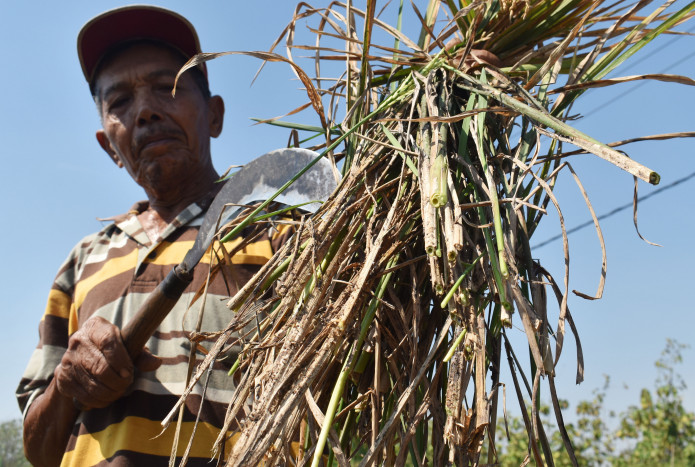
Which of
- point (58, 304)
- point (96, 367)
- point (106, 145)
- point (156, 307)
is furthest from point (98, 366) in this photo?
point (106, 145)

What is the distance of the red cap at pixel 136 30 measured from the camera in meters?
1.93

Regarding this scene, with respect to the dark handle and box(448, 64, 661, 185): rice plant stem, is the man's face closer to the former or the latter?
the dark handle

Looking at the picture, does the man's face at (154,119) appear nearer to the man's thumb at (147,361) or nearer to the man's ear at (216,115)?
the man's ear at (216,115)

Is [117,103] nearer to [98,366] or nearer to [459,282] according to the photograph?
[98,366]

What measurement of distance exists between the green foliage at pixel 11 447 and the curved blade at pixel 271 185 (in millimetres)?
12107

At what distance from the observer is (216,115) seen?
7.07 ft

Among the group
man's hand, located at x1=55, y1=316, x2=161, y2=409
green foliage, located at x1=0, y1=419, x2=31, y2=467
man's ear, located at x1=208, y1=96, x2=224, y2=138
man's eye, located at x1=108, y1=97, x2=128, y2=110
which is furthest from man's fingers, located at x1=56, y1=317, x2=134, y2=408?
green foliage, located at x1=0, y1=419, x2=31, y2=467

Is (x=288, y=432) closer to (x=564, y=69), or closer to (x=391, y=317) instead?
(x=391, y=317)

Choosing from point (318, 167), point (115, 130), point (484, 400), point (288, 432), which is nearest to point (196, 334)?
point (288, 432)

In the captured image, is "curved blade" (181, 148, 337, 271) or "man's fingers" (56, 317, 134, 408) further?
"man's fingers" (56, 317, 134, 408)

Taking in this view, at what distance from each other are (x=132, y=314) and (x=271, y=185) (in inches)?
23.5

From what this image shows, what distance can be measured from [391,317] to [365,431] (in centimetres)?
19

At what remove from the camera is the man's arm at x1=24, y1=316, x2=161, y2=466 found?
53.8 inches

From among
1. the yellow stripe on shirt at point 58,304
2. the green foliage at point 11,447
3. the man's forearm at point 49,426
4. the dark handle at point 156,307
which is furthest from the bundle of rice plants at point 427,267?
the green foliage at point 11,447
